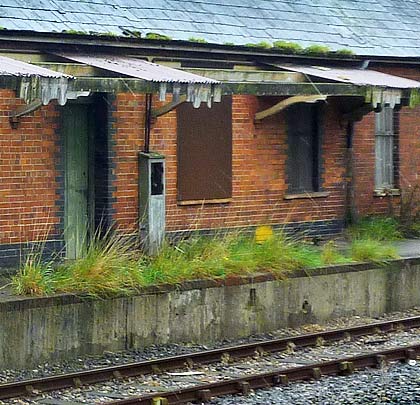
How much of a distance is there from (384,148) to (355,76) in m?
3.00

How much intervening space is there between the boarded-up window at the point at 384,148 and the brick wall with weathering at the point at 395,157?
0.35 ft

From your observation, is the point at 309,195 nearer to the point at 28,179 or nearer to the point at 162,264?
the point at 28,179

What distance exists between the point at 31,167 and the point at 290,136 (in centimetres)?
494

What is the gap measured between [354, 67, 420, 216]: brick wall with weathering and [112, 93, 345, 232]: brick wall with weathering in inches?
21.6

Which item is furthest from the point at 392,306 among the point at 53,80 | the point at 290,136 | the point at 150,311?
the point at 53,80

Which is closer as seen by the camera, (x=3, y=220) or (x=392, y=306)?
(x=3, y=220)

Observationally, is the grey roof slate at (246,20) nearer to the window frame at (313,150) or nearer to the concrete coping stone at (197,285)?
the window frame at (313,150)

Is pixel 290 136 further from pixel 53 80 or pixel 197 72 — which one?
pixel 53 80

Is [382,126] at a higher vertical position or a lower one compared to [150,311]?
higher

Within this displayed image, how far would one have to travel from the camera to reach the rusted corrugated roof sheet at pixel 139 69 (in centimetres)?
1472

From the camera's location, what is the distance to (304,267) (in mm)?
15703

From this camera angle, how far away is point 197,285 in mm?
14352

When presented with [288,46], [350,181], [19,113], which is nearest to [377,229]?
[350,181]

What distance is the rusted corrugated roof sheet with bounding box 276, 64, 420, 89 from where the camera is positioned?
17.7 m
